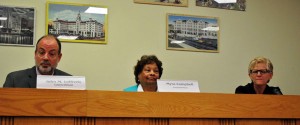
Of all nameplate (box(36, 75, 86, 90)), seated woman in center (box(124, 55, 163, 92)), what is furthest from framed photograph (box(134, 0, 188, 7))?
nameplate (box(36, 75, 86, 90))

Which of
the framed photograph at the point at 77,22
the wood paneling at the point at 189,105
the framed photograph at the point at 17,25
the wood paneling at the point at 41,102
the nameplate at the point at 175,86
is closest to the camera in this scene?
the wood paneling at the point at 41,102

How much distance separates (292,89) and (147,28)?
170cm

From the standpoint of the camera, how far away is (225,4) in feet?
12.2

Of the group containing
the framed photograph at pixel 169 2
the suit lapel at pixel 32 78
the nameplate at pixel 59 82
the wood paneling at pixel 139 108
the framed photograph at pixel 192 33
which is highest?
the framed photograph at pixel 169 2

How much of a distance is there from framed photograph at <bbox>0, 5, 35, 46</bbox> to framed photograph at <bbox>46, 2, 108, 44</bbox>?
0.47 feet

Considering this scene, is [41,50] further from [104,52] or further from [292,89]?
[292,89]

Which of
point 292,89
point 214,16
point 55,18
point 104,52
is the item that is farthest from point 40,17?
point 292,89

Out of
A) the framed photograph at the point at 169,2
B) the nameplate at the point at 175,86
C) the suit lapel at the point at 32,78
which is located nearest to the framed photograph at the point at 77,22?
the framed photograph at the point at 169,2

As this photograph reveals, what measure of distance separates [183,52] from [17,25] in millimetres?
1507

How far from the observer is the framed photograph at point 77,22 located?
10.3ft

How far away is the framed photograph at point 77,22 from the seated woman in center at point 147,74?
2.14 feet

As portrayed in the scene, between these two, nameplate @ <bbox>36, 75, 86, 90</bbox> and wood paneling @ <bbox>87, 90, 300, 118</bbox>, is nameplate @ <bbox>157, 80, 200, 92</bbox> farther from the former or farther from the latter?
nameplate @ <bbox>36, 75, 86, 90</bbox>

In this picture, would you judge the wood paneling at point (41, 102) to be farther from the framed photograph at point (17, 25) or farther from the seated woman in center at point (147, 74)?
the framed photograph at point (17, 25)

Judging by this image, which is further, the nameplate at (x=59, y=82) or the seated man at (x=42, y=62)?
the seated man at (x=42, y=62)
